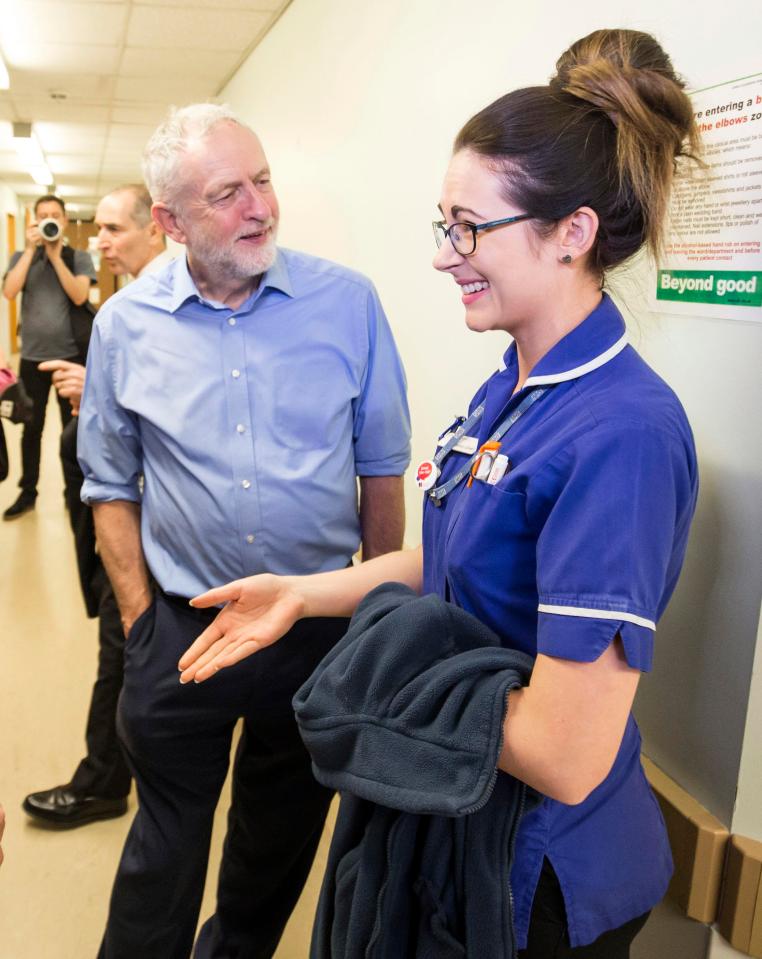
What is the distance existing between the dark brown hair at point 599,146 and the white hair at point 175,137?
84 cm

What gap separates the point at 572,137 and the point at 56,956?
1.96m

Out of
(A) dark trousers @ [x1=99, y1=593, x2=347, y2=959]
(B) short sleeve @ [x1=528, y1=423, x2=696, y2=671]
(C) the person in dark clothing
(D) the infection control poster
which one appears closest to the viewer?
(B) short sleeve @ [x1=528, y1=423, x2=696, y2=671]

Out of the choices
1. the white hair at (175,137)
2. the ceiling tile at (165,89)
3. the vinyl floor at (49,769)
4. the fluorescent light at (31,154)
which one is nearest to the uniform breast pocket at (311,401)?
the white hair at (175,137)

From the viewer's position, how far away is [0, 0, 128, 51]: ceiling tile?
4.16 meters

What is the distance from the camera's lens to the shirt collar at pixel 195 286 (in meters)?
1.69

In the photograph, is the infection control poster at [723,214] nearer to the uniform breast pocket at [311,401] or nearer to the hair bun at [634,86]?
the hair bun at [634,86]

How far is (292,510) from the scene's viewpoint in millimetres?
1669

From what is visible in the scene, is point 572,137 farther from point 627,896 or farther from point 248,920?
point 248,920

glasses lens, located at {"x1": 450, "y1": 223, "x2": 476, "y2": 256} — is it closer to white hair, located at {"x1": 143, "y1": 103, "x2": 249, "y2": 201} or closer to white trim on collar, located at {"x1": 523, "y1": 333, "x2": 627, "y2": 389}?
white trim on collar, located at {"x1": 523, "y1": 333, "x2": 627, "y2": 389}

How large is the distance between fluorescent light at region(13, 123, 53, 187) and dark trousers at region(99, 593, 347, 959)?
727 cm

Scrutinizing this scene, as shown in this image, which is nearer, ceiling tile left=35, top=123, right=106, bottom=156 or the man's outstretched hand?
the man's outstretched hand

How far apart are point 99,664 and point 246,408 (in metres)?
1.08

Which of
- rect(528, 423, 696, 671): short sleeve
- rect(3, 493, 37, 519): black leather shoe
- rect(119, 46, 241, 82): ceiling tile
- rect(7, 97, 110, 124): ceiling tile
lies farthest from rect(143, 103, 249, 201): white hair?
rect(7, 97, 110, 124): ceiling tile

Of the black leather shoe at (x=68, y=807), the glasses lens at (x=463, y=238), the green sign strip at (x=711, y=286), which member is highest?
the glasses lens at (x=463, y=238)
